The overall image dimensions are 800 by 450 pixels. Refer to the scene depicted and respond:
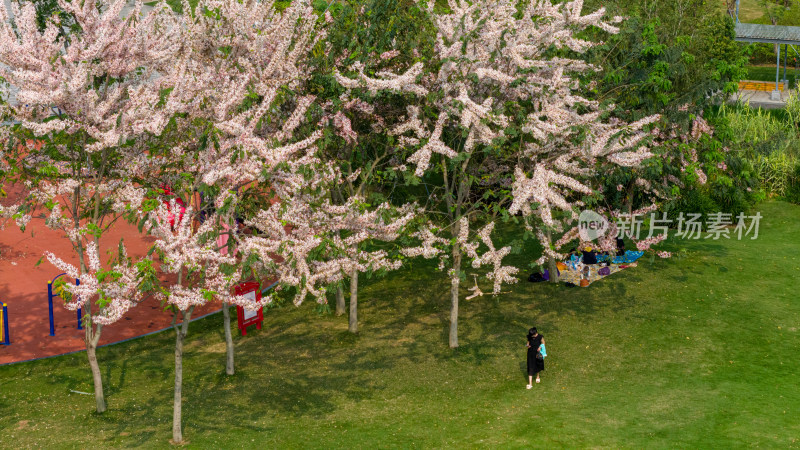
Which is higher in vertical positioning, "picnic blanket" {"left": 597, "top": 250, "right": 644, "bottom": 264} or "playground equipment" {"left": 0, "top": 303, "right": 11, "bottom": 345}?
"picnic blanket" {"left": 597, "top": 250, "right": 644, "bottom": 264}

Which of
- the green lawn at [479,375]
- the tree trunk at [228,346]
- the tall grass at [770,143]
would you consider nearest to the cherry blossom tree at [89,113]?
the green lawn at [479,375]

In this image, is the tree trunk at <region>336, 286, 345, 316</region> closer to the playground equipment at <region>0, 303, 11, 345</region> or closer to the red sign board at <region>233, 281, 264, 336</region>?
the red sign board at <region>233, 281, 264, 336</region>

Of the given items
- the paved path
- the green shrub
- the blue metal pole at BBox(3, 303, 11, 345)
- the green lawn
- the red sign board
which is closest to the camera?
the green lawn

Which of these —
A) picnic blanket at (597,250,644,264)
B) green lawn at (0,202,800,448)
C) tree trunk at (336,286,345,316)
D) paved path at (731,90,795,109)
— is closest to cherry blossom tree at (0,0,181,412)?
green lawn at (0,202,800,448)

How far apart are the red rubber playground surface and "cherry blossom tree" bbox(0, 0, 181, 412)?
3.43m

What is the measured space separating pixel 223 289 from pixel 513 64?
27.5 ft

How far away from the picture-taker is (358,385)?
20375 mm

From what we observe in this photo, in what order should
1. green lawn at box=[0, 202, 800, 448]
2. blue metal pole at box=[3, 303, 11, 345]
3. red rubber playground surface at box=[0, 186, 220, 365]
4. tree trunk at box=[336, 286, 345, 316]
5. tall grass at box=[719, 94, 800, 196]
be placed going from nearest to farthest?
green lawn at box=[0, 202, 800, 448] → blue metal pole at box=[3, 303, 11, 345] → red rubber playground surface at box=[0, 186, 220, 365] → tree trunk at box=[336, 286, 345, 316] → tall grass at box=[719, 94, 800, 196]

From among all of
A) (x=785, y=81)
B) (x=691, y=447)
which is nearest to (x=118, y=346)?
(x=691, y=447)

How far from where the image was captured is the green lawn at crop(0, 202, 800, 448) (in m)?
17.7

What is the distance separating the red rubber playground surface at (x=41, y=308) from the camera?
78.2 feet

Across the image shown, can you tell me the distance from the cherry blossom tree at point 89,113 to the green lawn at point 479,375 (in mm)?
2716

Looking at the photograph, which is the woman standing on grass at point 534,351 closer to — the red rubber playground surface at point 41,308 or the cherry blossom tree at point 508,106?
the cherry blossom tree at point 508,106

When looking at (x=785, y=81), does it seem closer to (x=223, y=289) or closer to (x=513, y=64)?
(x=513, y=64)
